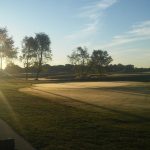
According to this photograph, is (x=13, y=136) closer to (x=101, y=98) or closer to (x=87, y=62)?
(x=101, y=98)

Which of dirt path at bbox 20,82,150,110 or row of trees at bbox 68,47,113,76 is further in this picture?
row of trees at bbox 68,47,113,76

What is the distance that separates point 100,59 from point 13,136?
507ft

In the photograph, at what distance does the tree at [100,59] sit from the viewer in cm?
16127

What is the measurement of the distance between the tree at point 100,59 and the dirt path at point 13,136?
144m

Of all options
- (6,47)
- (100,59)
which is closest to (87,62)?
(100,59)

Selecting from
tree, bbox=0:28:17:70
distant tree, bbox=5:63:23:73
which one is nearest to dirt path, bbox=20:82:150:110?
tree, bbox=0:28:17:70

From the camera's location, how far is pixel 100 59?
6594 inches

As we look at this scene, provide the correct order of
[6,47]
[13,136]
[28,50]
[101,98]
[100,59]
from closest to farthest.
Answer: [13,136]
[101,98]
[6,47]
[28,50]
[100,59]

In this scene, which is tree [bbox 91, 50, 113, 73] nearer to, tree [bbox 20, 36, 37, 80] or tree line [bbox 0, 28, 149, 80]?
tree line [bbox 0, 28, 149, 80]

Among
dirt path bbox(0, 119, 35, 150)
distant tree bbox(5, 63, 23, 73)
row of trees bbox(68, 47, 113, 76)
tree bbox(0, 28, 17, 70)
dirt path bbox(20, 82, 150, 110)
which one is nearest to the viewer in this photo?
dirt path bbox(0, 119, 35, 150)

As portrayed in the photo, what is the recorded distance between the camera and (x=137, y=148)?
11727mm

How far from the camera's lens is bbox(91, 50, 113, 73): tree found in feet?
529

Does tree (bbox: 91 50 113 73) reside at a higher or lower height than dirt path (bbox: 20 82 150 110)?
higher

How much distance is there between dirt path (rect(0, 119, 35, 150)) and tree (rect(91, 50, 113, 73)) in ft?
474
